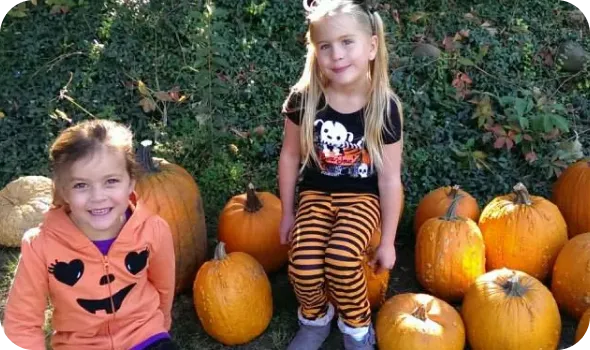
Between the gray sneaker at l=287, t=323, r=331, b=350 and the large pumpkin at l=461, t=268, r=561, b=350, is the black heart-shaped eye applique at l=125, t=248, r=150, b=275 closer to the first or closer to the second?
the gray sneaker at l=287, t=323, r=331, b=350

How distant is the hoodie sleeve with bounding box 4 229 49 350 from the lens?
2.59 m

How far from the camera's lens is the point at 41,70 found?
537 centimetres

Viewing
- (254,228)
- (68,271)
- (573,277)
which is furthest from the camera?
(254,228)

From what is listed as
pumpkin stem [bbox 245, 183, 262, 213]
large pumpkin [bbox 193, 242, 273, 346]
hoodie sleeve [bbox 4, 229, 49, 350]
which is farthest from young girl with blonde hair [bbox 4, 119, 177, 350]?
pumpkin stem [bbox 245, 183, 262, 213]

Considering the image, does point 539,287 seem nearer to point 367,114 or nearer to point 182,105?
point 367,114

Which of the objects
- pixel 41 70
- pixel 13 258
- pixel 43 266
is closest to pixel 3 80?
pixel 41 70

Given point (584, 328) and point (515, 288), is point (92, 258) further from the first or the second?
point (584, 328)

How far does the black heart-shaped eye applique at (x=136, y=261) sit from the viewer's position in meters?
2.75

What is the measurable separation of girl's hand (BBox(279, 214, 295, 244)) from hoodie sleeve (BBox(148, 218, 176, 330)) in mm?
661

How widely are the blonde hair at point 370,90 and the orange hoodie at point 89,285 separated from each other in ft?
2.74

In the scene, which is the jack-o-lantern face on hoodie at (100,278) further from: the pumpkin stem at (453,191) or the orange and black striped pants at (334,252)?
the pumpkin stem at (453,191)

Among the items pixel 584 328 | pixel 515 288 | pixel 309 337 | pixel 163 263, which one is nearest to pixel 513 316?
pixel 515 288

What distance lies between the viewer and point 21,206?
4141 mm

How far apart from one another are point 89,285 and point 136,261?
8.1 inches
